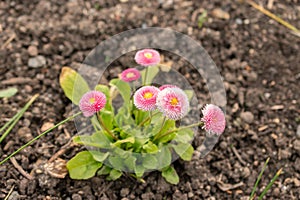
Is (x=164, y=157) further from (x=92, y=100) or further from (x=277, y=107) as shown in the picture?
(x=277, y=107)

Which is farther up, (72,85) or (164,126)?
(72,85)

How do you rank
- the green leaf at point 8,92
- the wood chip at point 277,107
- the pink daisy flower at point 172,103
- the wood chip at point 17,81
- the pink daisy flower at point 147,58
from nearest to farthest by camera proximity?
1. the pink daisy flower at point 172,103
2. the pink daisy flower at point 147,58
3. the green leaf at point 8,92
4. the wood chip at point 17,81
5. the wood chip at point 277,107

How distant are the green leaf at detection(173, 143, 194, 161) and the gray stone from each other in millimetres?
1018

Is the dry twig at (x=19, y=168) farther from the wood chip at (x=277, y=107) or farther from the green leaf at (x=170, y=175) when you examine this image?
the wood chip at (x=277, y=107)

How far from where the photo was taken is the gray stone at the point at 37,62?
2.64 metres

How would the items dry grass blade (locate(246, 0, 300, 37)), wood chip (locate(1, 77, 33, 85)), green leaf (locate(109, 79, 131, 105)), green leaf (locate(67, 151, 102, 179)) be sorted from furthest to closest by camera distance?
dry grass blade (locate(246, 0, 300, 37)) → wood chip (locate(1, 77, 33, 85)) → green leaf (locate(109, 79, 131, 105)) → green leaf (locate(67, 151, 102, 179))

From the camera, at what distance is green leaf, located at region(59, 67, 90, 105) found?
7.30 feet

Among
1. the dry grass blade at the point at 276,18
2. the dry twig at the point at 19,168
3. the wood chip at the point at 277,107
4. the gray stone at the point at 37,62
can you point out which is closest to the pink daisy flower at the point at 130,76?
the dry twig at the point at 19,168

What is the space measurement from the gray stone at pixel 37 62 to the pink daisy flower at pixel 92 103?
890 mm

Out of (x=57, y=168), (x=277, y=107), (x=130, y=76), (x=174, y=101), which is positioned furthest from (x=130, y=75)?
(x=277, y=107)

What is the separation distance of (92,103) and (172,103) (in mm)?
342

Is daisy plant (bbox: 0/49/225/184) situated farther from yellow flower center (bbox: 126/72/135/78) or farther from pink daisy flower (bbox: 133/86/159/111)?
pink daisy flower (bbox: 133/86/159/111)

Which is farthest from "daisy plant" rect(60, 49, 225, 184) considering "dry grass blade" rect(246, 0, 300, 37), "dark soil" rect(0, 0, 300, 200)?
"dry grass blade" rect(246, 0, 300, 37)

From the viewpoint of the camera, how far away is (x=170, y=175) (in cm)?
220
